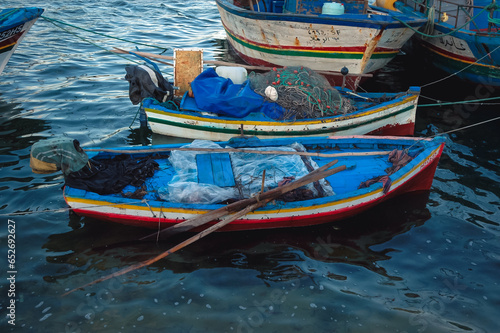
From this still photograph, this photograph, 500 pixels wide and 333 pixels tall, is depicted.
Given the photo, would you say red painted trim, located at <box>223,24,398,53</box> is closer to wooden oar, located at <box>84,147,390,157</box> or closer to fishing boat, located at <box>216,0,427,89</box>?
fishing boat, located at <box>216,0,427,89</box>

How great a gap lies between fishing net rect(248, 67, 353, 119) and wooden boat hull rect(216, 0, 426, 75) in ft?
7.45

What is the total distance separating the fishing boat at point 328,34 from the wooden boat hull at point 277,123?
2.23 metres

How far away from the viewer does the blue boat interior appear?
720 centimetres

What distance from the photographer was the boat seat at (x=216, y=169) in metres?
7.45

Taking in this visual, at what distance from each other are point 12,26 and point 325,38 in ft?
28.2

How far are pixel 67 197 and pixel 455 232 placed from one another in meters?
6.57

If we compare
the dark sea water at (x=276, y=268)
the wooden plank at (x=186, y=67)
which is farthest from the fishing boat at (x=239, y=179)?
the wooden plank at (x=186, y=67)

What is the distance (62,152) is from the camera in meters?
6.87

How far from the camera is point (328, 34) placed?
11.8 m

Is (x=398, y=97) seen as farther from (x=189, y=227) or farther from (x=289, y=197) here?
(x=189, y=227)

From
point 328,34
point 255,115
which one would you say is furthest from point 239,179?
point 328,34

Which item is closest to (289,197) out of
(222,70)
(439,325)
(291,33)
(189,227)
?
(189,227)

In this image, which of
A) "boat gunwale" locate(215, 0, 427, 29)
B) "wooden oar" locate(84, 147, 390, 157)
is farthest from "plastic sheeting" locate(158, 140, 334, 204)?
"boat gunwale" locate(215, 0, 427, 29)

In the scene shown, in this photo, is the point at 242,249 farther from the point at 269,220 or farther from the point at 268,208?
the point at 268,208
